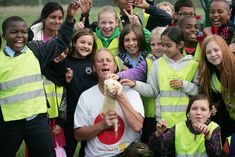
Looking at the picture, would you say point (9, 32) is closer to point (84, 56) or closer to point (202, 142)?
point (84, 56)

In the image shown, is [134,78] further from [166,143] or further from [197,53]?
[166,143]

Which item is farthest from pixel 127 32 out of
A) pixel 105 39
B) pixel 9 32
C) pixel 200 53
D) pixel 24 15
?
pixel 24 15

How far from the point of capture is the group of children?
14.9 feet

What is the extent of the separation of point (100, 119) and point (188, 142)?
872mm

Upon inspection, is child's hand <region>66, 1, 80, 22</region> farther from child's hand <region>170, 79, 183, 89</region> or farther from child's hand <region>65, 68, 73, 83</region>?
child's hand <region>170, 79, 183, 89</region>

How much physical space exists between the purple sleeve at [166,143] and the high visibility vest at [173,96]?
0.88ft

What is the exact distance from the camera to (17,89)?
14.7 ft

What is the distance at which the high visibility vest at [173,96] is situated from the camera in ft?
16.2

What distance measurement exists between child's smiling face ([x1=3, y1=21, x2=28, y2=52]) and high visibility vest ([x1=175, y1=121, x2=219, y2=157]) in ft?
5.17

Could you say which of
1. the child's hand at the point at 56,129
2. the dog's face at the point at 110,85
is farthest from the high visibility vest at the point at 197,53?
the child's hand at the point at 56,129

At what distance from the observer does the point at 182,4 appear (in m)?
6.77

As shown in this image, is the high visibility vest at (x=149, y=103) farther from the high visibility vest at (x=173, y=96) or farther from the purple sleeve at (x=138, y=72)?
the high visibility vest at (x=173, y=96)

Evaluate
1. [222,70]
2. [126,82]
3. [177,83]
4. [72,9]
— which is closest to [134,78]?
[126,82]

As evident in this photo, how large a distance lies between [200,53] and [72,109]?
1.45m
